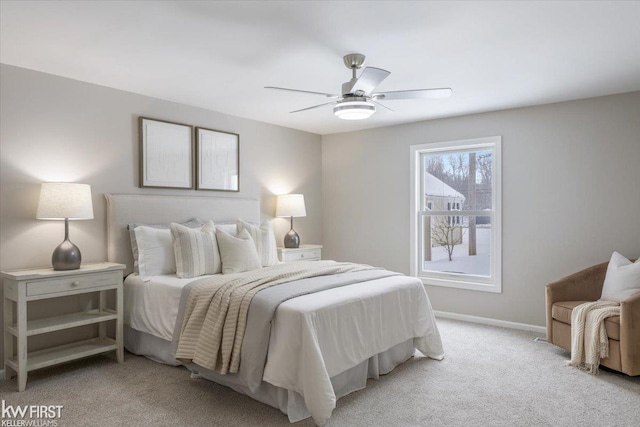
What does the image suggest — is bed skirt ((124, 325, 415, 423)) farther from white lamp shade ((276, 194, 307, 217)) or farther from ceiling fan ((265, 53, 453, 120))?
white lamp shade ((276, 194, 307, 217))

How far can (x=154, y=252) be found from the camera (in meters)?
3.76

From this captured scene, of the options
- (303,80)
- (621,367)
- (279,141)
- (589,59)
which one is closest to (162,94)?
(303,80)

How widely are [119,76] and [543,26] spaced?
3.21 meters

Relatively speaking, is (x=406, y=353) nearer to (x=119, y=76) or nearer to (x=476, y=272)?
(x=476, y=272)

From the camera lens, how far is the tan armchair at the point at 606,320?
312 cm

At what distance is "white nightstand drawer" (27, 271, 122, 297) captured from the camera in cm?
307

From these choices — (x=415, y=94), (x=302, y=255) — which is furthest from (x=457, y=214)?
(x=415, y=94)

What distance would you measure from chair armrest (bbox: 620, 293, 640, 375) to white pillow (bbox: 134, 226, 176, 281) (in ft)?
12.0

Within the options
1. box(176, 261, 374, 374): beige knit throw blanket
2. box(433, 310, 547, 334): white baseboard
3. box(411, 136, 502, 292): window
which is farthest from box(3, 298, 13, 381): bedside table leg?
box(433, 310, 547, 334): white baseboard

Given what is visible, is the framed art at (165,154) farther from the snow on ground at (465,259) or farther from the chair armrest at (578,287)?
→ the chair armrest at (578,287)

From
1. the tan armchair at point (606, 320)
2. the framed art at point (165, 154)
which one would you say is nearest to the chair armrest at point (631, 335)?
the tan armchair at point (606, 320)

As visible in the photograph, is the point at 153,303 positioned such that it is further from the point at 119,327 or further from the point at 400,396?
the point at 400,396

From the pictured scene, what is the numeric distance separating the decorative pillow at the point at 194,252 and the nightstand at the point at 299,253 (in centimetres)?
133

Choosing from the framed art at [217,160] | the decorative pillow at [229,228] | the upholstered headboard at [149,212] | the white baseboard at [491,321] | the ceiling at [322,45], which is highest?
the ceiling at [322,45]
